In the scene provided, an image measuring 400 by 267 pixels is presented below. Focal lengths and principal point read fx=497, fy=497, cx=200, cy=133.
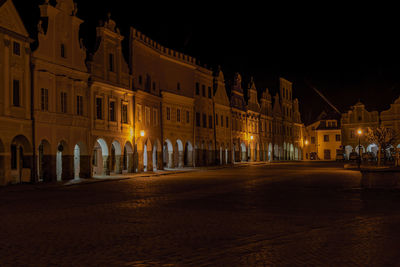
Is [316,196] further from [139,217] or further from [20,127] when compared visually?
[20,127]

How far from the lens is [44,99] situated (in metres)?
31.1

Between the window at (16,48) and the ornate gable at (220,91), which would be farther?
the ornate gable at (220,91)

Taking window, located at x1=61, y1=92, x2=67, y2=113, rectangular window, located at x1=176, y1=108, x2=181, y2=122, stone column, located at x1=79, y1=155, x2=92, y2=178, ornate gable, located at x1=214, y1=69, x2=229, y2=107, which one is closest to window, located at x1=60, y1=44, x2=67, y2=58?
window, located at x1=61, y1=92, x2=67, y2=113

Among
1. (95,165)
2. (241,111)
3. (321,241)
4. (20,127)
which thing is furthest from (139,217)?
(241,111)

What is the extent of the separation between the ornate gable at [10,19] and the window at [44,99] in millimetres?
3741

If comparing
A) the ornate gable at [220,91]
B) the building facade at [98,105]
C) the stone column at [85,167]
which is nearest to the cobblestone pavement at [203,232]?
the building facade at [98,105]

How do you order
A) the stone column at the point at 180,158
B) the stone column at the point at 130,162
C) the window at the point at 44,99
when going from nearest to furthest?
the window at the point at 44,99, the stone column at the point at 130,162, the stone column at the point at 180,158

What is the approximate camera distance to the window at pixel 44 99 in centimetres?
3086

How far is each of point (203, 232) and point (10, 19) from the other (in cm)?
2215

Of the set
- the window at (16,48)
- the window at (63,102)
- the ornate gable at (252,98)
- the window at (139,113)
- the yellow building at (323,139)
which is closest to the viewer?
the window at (16,48)

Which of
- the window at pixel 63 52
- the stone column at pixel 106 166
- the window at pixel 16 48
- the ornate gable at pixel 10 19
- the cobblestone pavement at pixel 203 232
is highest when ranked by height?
the ornate gable at pixel 10 19

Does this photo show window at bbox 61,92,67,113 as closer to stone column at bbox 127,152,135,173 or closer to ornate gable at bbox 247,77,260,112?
stone column at bbox 127,152,135,173

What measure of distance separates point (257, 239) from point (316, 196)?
9.93 metres

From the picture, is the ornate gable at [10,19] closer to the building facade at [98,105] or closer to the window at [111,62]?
the building facade at [98,105]
